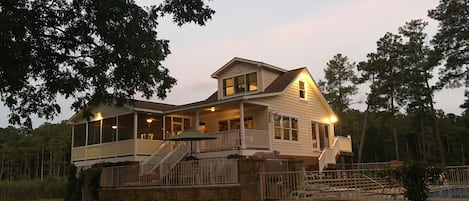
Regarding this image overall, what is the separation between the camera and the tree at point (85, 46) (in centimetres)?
1025

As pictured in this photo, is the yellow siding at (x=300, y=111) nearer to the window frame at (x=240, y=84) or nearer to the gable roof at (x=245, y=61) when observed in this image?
the gable roof at (x=245, y=61)

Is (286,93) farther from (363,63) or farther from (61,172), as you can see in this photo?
(61,172)

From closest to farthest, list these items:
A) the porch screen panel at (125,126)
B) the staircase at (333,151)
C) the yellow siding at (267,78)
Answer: the staircase at (333,151), the porch screen panel at (125,126), the yellow siding at (267,78)

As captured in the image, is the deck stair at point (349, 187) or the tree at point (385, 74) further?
the tree at point (385, 74)

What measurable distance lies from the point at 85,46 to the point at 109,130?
44.7 ft

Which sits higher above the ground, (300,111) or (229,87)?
(229,87)

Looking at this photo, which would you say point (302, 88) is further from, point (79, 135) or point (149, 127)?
point (79, 135)

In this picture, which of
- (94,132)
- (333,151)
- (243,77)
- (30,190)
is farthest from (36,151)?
(333,151)

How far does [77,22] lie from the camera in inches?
443

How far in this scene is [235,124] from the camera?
23297 mm

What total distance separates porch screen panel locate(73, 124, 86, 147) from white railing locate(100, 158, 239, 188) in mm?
6694

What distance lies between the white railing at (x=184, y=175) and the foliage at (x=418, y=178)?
5681mm

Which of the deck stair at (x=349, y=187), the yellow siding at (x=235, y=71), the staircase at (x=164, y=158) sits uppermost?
the yellow siding at (x=235, y=71)

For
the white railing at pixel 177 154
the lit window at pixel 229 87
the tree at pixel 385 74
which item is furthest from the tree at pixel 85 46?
the tree at pixel 385 74
